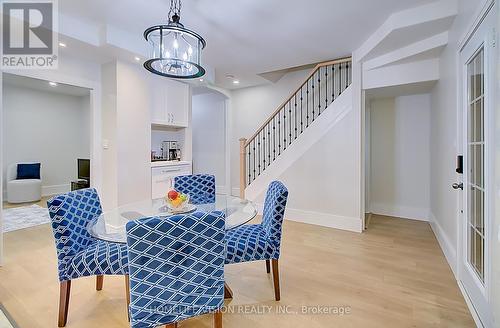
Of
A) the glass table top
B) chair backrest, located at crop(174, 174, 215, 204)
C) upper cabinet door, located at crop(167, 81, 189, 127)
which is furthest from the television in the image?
the glass table top

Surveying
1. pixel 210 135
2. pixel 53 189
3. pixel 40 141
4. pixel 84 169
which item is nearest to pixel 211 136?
pixel 210 135

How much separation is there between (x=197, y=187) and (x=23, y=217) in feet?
12.0

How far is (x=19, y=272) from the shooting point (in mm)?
2561

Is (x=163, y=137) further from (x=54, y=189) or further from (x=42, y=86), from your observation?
(x=54, y=189)

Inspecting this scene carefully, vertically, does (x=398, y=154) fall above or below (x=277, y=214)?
above

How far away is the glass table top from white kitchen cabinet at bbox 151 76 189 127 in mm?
2200

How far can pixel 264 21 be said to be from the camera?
2973 millimetres

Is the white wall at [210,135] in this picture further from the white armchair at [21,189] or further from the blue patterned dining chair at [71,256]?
the blue patterned dining chair at [71,256]

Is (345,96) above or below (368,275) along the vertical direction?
above

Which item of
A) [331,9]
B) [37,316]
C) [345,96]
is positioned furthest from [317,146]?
[37,316]

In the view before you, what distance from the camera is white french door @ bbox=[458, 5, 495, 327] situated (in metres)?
1.66

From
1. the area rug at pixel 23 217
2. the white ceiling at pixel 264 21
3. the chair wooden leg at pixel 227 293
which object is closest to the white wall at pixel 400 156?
the white ceiling at pixel 264 21

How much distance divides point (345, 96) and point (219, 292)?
3527 mm

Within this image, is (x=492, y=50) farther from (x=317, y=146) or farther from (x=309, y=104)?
(x=309, y=104)
